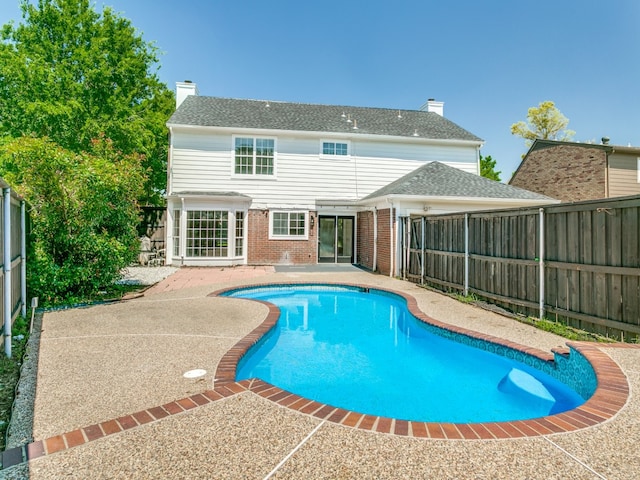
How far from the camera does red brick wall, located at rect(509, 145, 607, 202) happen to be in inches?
681

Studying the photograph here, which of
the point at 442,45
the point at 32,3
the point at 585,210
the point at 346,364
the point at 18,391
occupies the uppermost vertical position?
the point at 32,3

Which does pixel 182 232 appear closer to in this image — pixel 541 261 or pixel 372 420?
pixel 541 261

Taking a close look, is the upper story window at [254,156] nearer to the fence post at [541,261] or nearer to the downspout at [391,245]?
the downspout at [391,245]

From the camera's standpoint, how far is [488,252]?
821 centimetres

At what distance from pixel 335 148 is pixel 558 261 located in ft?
42.0

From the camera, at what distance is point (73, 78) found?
20953mm

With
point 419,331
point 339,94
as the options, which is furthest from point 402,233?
point 339,94

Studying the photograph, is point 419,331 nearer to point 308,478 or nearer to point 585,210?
point 585,210

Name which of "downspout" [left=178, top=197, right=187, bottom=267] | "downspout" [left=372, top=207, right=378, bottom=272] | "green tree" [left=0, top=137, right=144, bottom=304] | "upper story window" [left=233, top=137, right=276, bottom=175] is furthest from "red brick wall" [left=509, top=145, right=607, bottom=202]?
"green tree" [left=0, top=137, right=144, bottom=304]

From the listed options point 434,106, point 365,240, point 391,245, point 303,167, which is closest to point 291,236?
point 303,167

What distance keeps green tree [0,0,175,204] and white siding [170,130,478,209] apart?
6.94m

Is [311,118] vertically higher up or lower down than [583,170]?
higher up

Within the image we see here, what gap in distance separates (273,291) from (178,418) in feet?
26.8

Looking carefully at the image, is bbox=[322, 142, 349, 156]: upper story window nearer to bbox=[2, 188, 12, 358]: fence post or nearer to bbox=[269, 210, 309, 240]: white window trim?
bbox=[269, 210, 309, 240]: white window trim
